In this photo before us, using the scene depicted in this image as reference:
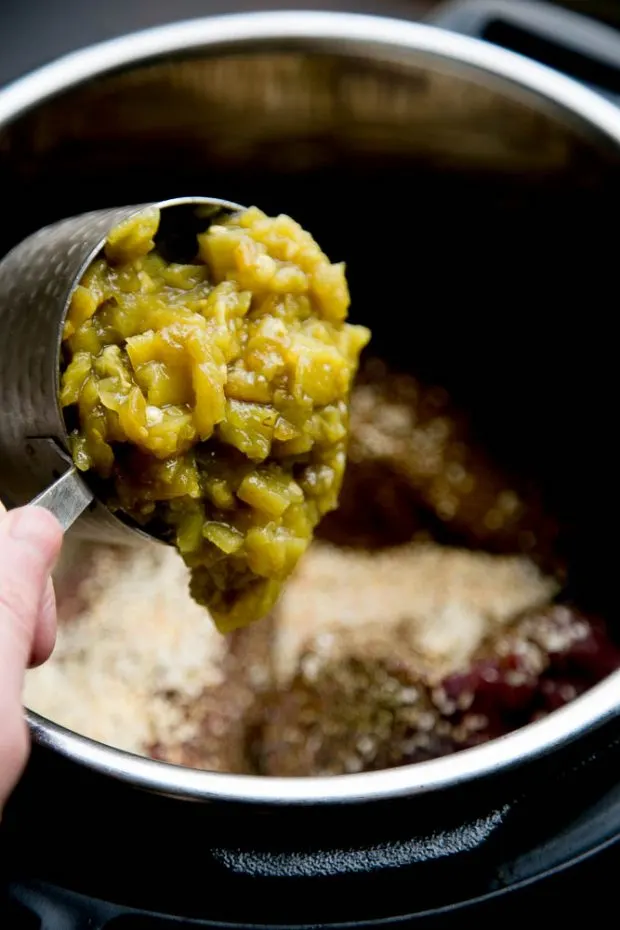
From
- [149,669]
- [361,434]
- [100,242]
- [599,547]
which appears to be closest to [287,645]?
[149,669]

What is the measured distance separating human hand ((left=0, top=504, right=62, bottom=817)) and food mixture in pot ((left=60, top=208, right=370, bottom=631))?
0.19 m

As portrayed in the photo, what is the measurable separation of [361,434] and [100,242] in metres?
0.79

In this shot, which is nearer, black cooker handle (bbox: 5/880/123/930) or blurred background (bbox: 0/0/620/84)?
black cooker handle (bbox: 5/880/123/930)

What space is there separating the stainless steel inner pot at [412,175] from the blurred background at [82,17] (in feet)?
2.67

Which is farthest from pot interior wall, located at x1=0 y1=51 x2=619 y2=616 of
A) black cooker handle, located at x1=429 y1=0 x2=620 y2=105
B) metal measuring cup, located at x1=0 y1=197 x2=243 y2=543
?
metal measuring cup, located at x1=0 y1=197 x2=243 y2=543

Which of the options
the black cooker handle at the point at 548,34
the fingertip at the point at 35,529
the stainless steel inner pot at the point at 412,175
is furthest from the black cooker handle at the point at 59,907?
the black cooker handle at the point at 548,34

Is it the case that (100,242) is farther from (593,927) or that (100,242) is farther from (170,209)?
(593,927)

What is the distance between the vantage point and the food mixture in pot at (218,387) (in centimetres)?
84

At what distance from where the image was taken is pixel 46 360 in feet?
2.77

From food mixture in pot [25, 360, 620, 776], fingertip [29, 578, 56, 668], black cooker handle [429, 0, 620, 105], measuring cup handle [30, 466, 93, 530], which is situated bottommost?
food mixture in pot [25, 360, 620, 776]

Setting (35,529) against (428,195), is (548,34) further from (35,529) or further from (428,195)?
(35,529)

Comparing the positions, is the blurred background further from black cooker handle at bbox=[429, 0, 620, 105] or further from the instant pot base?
the instant pot base

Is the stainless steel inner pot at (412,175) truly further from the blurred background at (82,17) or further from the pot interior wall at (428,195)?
the blurred background at (82,17)

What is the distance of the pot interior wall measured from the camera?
4.14 feet
